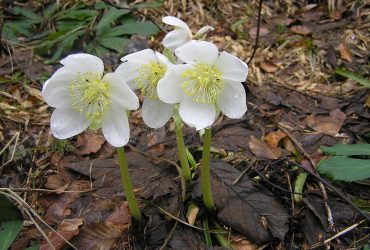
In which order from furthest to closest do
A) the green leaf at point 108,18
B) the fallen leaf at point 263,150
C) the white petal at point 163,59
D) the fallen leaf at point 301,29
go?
the fallen leaf at point 301,29
the green leaf at point 108,18
the fallen leaf at point 263,150
the white petal at point 163,59

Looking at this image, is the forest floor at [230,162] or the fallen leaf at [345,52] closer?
the forest floor at [230,162]

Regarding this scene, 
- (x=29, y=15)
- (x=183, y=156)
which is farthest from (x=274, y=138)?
(x=29, y=15)

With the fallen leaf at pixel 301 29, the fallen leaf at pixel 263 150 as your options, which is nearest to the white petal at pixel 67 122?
the fallen leaf at pixel 263 150

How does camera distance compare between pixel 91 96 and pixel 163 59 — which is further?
pixel 91 96

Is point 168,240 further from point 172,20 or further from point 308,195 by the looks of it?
point 172,20

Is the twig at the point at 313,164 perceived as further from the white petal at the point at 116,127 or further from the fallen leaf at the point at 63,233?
the fallen leaf at the point at 63,233

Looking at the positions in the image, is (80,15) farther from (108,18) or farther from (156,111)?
(156,111)

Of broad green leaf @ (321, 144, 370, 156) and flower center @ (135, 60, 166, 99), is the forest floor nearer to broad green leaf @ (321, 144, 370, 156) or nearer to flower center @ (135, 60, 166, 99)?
broad green leaf @ (321, 144, 370, 156)
